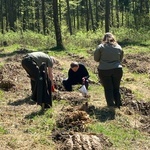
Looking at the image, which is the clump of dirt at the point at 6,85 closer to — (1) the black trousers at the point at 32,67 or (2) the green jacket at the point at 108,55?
(1) the black trousers at the point at 32,67

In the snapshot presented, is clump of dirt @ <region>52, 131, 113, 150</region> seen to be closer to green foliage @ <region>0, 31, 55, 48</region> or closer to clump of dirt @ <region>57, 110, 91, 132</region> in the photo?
clump of dirt @ <region>57, 110, 91, 132</region>

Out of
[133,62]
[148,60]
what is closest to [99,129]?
[133,62]

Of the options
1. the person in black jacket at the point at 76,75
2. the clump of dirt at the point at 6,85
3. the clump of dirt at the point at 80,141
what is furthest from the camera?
the clump of dirt at the point at 6,85

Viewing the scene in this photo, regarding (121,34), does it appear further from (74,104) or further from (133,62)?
(74,104)

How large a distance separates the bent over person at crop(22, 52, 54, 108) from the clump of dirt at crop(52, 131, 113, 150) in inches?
61.5

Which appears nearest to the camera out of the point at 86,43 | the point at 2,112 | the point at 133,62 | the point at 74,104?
the point at 2,112

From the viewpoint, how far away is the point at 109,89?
8.23 metres

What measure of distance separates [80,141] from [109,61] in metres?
2.56

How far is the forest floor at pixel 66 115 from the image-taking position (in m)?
6.11

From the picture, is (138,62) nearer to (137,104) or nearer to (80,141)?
(137,104)

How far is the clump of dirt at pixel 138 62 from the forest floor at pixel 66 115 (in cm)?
156

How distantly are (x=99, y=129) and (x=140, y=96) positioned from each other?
333cm

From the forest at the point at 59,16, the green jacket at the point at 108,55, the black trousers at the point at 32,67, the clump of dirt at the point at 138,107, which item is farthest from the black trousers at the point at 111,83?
the forest at the point at 59,16

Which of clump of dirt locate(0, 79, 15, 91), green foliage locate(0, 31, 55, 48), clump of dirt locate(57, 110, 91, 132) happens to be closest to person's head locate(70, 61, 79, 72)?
clump of dirt locate(57, 110, 91, 132)
